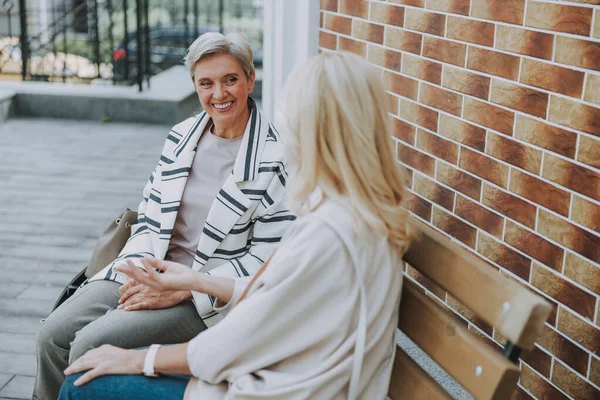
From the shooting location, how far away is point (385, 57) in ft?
11.5

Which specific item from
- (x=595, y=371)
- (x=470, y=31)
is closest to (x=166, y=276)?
(x=595, y=371)

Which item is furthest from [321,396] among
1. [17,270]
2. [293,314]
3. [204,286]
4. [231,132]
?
[17,270]

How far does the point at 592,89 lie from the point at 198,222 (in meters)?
1.32

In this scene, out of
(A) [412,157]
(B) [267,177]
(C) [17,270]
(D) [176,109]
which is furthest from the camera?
(D) [176,109]

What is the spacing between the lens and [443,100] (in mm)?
3104

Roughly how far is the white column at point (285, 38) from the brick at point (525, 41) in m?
1.57

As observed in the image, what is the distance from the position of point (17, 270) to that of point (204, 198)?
2316mm

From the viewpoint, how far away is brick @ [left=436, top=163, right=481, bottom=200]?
9.67 ft

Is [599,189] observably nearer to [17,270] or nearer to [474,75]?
[474,75]

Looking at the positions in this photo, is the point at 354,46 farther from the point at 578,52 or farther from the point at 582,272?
the point at 582,272

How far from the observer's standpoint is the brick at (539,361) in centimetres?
264

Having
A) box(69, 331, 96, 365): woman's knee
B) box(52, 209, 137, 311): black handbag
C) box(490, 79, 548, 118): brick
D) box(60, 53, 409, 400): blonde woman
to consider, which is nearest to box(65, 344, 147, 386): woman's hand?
box(60, 53, 409, 400): blonde woman

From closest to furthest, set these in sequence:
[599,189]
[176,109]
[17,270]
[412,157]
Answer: [599,189]
[412,157]
[17,270]
[176,109]

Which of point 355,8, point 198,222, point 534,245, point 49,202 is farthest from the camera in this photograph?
point 49,202
